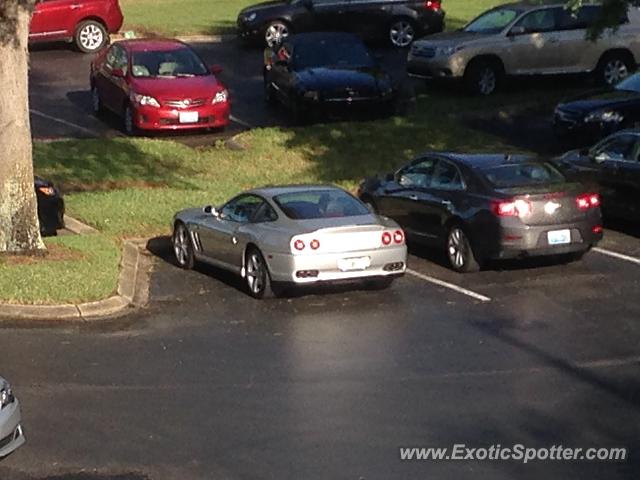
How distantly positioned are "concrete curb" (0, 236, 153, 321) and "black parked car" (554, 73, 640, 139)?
1067 cm

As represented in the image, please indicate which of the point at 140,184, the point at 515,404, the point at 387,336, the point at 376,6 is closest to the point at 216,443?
the point at 515,404

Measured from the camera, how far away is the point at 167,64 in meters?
29.4

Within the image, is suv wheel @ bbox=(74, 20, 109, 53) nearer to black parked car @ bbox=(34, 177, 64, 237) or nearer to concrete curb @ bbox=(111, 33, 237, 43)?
concrete curb @ bbox=(111, 33, 237, 43)

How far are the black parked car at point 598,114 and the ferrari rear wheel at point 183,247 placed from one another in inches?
393

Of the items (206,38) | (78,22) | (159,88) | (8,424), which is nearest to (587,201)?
(8,424)

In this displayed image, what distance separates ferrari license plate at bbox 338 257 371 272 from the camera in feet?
56.4

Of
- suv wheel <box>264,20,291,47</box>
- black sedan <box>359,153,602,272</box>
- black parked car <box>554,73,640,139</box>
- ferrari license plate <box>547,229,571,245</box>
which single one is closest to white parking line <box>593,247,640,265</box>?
black sedan <box>359,153,602,272</box>

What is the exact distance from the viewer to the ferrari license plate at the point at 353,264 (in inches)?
677

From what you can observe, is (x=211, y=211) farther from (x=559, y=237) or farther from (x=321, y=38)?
(x=321, y=38)

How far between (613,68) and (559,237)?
15.4 meters

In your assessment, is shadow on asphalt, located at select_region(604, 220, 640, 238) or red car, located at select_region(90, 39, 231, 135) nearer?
shadow on asphalt, located at select_region(604, 220, 640, 238)

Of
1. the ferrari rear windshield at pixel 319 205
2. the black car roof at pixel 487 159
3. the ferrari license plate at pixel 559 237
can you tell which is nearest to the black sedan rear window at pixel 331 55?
the black car roof at pixel 487 159

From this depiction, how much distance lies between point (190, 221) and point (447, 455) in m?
8.72

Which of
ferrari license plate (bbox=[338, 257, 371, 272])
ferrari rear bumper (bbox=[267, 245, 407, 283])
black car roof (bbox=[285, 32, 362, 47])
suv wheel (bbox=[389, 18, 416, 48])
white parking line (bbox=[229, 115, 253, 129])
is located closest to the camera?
ferrari rear bumper (bbox=[267, 245, 407, 283])
